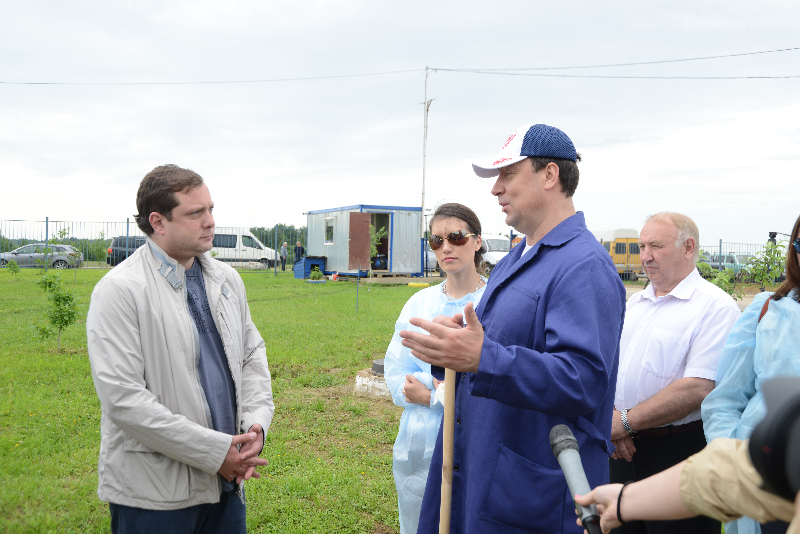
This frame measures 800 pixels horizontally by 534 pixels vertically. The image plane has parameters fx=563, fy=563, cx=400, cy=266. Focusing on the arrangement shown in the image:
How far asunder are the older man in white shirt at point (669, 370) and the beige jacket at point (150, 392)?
2060 mm

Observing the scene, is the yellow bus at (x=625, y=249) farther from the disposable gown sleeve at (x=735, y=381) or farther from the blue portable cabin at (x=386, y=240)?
the disposable gown sleeve at (x=735, y=381)

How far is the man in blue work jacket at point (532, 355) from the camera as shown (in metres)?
1.71

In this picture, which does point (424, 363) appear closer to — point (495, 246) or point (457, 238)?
point (457, 238)

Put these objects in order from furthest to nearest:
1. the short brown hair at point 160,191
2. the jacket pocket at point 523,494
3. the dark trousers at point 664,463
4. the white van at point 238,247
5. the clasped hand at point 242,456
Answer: the white van at point 238,247, the dark trousers at point 664,463, the short brown hair at point 160,191, the clasped hand at point 242,456, the jacket pocket at point 523,494

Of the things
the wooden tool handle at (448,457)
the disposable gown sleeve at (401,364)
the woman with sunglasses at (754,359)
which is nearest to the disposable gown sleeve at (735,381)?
the woman with sunglasses at (754,359)

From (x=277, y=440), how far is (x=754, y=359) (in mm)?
4572

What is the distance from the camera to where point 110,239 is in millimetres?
27391

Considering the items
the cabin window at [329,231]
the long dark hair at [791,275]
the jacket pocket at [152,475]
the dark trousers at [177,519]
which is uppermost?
the cabin window at [329,231]

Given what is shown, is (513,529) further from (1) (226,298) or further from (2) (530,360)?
(1) (226,298)

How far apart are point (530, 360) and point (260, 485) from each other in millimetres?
3720

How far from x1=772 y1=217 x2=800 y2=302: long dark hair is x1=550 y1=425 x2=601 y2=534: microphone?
4.85ft

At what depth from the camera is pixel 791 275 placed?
2340mm

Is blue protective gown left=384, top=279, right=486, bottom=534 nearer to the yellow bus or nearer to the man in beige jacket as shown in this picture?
the man in beige jacket

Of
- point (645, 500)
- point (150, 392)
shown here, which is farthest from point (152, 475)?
point (645, 500)
